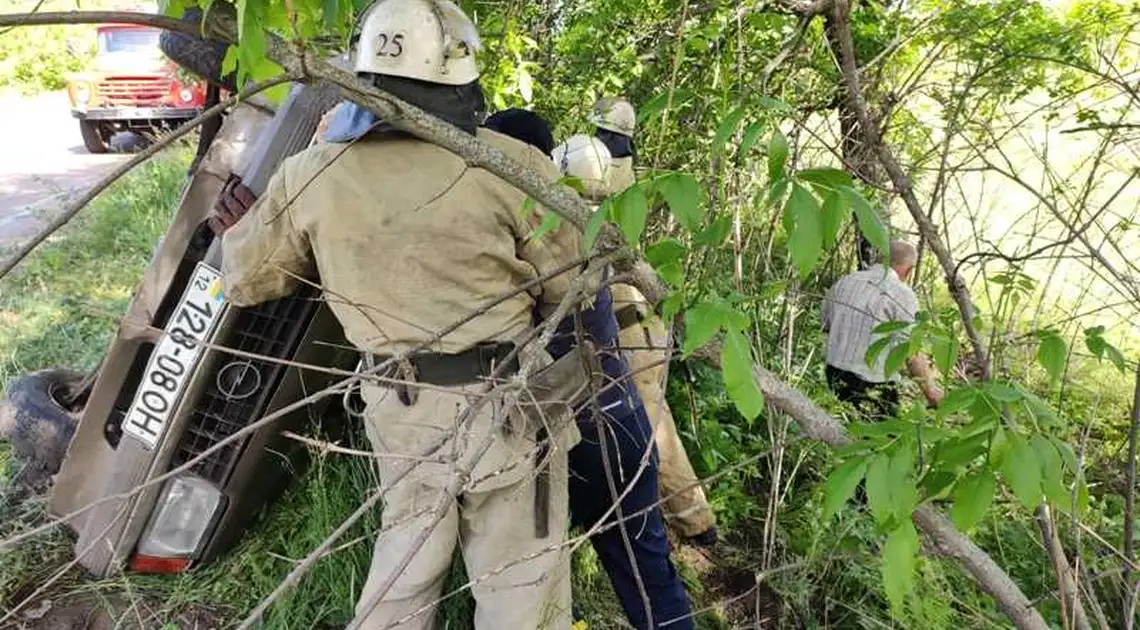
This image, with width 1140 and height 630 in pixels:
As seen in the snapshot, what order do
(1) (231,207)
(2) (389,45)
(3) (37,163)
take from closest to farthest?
1. (2) (389,45)
2. (1) (231,207)
3. (3) (37,163)

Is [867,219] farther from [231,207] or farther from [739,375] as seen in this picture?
[231,207]

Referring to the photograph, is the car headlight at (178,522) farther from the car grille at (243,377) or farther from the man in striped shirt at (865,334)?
the man in striped shirt at (865,334)

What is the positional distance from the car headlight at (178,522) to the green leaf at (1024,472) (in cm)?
235

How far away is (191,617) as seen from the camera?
267 cm

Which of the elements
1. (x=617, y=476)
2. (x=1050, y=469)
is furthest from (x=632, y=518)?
(x=1050, y=469)

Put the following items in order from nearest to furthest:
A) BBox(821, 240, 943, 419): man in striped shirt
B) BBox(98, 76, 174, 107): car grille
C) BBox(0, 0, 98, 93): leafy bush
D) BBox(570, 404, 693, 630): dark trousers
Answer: BBox(570, 404, 693, 630): dark trousers, BBox(821, 240, 943, 419): man in striped shirt, BBox(98, 76, 174, 107): car grille, BBox(0, 0, 98, 93): leafy bush

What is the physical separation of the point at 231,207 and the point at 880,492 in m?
1.94

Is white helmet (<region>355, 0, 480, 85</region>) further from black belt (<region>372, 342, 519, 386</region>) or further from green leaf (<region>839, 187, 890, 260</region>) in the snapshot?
green leaf (<region>839, 187, 890, 260</region>)

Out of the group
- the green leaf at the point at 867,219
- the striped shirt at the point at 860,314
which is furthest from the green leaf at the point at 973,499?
the striped shirt at the point at 860,314

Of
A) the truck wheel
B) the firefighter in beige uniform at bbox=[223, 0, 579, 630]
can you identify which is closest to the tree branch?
the firefighter in beige uniform at bbox=[223, 0, 579, 630]

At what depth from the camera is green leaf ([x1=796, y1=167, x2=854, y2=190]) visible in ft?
3.45

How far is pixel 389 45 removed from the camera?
6.34 feet

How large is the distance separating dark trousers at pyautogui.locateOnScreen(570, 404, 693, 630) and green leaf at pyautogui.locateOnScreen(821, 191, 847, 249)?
1.48 metres

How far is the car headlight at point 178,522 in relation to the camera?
8.79 ft
